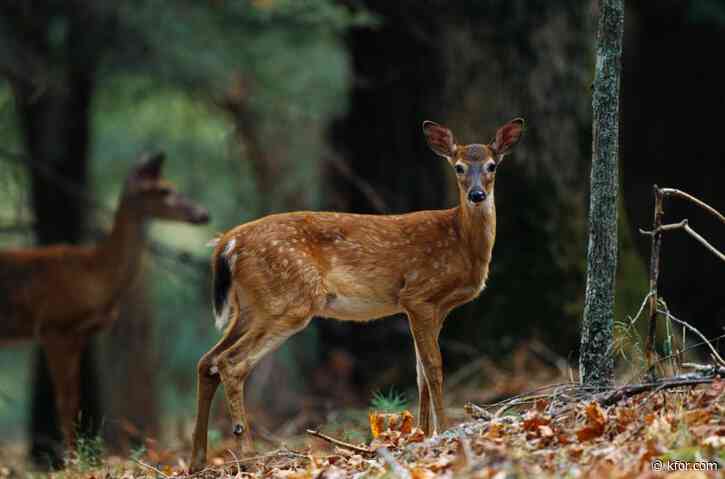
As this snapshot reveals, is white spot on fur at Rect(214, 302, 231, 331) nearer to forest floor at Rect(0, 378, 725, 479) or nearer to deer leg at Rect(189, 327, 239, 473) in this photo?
deer leg at Rect(189, 327, 239, 473)

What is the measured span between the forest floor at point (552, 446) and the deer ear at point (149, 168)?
5.31 m

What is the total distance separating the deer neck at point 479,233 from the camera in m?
6.38

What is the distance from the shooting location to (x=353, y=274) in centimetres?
626

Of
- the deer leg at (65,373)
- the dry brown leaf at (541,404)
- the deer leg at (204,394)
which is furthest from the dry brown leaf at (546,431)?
the deer leg at (65,373)

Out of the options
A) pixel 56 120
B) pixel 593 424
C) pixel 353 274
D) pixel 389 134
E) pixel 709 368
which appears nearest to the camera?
pixel 593 424

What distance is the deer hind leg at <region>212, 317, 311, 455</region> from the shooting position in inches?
223

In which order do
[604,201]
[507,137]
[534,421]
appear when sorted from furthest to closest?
[507,137]
[604,201]
[534,421]

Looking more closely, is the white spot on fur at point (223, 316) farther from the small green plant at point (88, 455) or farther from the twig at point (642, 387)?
the twig at point (642, 387)

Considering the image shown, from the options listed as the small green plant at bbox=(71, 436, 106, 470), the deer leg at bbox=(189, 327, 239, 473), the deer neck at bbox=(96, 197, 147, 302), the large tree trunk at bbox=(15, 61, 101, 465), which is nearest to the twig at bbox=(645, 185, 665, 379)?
the deer leg at bbox=(189, 327, 239, 473)

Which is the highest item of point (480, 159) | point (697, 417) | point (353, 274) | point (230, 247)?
point (480, 159)

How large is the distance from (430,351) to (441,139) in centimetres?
130

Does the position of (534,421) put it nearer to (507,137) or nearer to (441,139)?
(507,137)

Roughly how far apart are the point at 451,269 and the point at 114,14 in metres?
5.01

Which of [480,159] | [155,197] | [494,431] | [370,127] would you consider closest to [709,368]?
[494,431]
